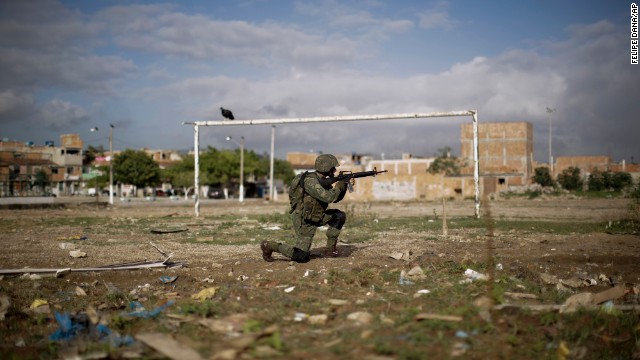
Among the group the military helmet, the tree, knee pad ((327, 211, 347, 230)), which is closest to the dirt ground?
knee pad ((327, 211, 347, 230))

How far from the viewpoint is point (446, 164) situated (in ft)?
205

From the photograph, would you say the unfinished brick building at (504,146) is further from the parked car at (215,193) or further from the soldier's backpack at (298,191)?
the soldier's backpack at (298,191)

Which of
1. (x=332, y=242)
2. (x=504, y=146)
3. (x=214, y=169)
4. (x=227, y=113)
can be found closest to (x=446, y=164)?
(x=504, y=146)

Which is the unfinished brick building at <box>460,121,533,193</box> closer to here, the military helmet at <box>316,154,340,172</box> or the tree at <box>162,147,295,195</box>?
the tree at <box>162,147,295,195</box>

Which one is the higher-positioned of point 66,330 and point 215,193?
point 215,193

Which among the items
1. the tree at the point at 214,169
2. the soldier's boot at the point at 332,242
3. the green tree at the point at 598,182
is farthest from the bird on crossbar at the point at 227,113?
the tree at the point at 214,169

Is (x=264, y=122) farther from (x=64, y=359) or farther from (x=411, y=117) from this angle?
(x=64, y=359)

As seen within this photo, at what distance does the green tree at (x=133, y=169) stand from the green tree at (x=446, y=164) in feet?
107

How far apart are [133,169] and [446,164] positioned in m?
35.6

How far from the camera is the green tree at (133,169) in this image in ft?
198

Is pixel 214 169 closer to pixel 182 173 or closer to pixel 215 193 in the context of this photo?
pixel 215 193

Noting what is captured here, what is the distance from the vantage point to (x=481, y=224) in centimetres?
1556

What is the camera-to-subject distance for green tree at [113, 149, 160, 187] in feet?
198

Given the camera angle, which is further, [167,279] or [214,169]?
[214,169]
